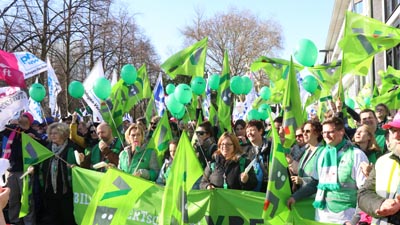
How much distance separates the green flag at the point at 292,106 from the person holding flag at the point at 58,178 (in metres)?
3.09

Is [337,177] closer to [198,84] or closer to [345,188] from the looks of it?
[345,188]

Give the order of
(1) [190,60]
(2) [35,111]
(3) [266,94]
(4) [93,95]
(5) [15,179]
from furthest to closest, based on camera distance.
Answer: (2) [35,111]
(3) [266,94]
(1) [190,60]
(4) [93,95]
(5) [15,179]

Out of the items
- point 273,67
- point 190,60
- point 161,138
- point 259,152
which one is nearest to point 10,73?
point 161,138

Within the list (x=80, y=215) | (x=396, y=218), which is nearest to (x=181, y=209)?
(x=396, y=218)

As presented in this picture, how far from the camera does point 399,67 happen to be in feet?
73.2

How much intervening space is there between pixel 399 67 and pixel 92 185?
19.4 meters

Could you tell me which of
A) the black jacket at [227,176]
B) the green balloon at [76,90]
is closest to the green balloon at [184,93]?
the green balloon at [76,90]

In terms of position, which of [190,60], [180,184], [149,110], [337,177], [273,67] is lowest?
[180,184]

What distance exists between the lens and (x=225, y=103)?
8.90 metres

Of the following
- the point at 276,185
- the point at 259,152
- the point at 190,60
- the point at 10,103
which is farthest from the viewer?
the point at 190,60

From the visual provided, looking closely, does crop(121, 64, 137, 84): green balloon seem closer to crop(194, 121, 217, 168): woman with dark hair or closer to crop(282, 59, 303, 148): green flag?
crop(194, 121, 217, 168): woman with dark hair

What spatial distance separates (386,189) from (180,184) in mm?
2002

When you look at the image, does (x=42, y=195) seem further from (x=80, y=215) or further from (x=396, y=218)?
(x=396, y=218)

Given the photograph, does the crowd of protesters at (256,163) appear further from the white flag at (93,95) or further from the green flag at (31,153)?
the white flag at (93,95)
